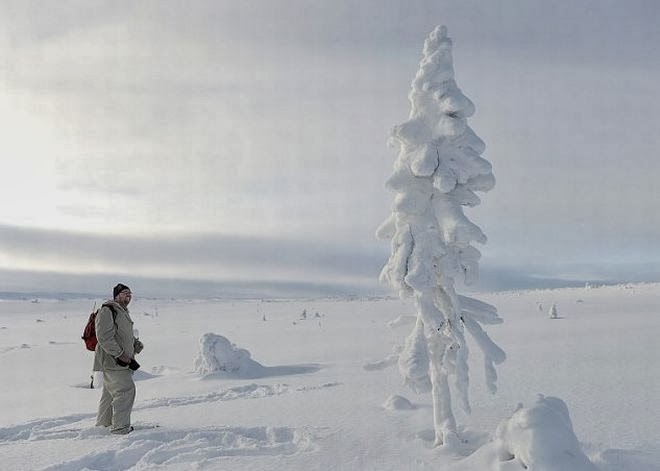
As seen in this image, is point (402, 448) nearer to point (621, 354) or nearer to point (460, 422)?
point (460, 422)

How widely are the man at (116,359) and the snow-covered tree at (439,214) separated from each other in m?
4.43

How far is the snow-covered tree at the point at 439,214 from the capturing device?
7.30 metres

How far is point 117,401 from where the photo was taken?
9070mm

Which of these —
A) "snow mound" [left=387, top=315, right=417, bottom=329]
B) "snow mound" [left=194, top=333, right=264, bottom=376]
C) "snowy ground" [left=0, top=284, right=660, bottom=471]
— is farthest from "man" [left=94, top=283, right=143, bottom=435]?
"snow mound" [left=194, top=333, right=264, bottom=376]

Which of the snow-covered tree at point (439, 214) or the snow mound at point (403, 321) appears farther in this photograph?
the snow mound at point (403, 321)

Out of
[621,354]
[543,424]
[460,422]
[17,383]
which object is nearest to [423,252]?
[543,424]

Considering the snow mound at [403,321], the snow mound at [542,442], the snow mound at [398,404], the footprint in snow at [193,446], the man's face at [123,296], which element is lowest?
the footprint in snow at [193,446]

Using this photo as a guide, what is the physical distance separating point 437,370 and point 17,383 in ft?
48.1

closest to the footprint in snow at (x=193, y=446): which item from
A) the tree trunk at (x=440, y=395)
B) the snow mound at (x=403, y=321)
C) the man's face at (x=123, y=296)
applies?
the tree trunk at (x=440, y=395)

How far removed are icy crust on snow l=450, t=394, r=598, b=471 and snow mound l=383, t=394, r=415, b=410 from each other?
307cm

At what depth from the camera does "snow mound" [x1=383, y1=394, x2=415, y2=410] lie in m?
9.76

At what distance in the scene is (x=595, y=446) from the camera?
7105mm

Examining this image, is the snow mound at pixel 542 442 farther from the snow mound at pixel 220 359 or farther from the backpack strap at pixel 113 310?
the snow mound at pixel 220 359

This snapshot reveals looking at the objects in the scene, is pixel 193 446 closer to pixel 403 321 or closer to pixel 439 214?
pixel 403 321
